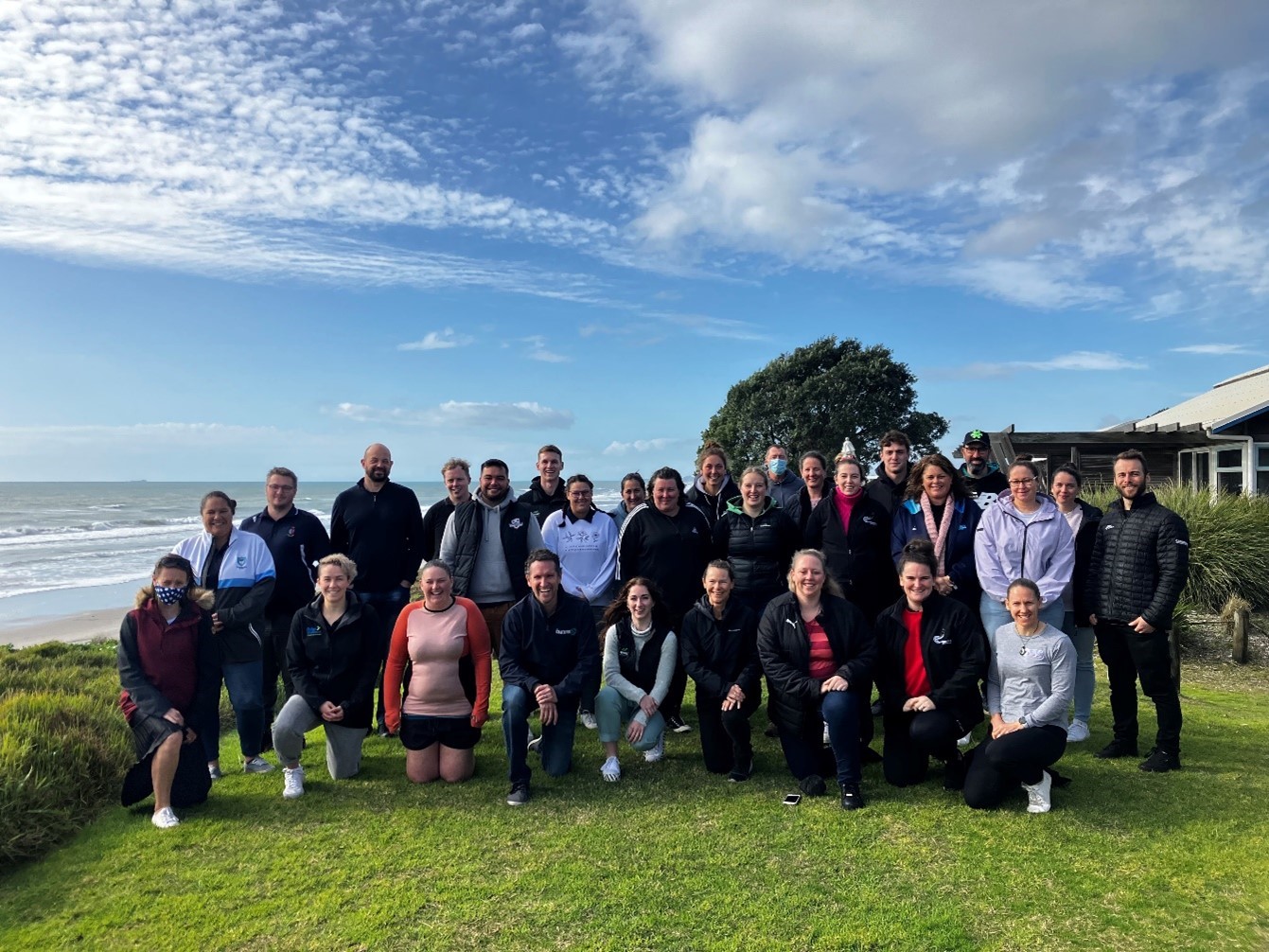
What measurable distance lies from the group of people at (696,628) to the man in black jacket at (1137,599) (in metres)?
0.02

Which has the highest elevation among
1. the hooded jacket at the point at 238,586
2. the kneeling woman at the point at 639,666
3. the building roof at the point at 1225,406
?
the building roof at the point at 1225,406

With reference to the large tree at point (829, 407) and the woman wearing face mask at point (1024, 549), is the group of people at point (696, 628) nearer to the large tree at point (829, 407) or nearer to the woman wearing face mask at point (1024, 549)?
the woman wearing face mask at point (1024, 549)

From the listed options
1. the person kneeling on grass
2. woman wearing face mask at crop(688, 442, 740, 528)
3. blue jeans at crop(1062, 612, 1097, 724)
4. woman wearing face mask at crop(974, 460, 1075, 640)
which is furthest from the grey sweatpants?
blue jeans at crop(1062, 612, 1097, 724)

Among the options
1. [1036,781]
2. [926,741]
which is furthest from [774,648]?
[1036,781]

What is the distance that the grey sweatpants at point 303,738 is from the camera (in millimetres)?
4922

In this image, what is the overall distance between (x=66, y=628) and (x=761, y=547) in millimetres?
14562

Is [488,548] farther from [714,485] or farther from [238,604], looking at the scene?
[714,485]

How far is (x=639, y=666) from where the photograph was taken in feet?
17.6

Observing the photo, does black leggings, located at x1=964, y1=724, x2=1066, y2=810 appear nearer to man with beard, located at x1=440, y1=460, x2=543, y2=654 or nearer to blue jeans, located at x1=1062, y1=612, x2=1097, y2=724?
blue jeans, located at x1=1062, y1=612, x2=1097, y2=724

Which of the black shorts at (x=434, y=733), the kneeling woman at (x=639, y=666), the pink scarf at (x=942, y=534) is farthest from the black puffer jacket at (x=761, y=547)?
the black shorts at (x=434, y=733)

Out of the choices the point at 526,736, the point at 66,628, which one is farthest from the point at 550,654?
the point at 66,628

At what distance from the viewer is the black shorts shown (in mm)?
5043

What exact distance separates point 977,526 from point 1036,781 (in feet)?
5.42

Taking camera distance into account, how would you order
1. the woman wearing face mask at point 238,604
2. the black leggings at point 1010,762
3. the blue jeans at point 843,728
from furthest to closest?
1. the woman wearing face mask at point 238,604
2. the blue jeans at point 843,728
3. the black leggings at point 1010,762
